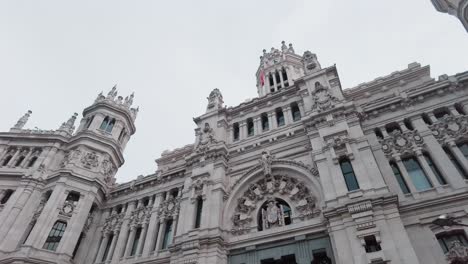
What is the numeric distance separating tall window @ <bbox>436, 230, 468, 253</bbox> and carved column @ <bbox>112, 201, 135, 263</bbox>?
24225 mm

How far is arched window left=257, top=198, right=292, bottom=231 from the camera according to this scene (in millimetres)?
20656

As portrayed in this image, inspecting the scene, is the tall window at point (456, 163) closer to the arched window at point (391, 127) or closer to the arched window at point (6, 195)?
the arched window at point (391, 127)

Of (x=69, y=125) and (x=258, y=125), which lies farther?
(x=69, y=125)

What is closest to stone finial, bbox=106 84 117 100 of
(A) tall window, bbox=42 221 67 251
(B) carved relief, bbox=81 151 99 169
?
(B) carved relief, bbox=81 151 99 169

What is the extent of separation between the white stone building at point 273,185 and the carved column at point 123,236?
0.13 m

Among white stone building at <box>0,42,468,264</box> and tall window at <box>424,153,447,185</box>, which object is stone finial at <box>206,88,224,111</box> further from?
tall window at <box>424,153,447,185</box>

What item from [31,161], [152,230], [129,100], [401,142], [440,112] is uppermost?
[129,100]

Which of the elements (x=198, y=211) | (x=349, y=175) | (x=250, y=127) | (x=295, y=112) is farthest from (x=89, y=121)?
(x=349, y=175)

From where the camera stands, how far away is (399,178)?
19391 millimetres

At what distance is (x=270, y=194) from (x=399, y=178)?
29.7 ft

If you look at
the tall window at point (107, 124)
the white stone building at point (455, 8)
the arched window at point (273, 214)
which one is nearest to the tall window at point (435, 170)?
the white stone building at point (455, 8)

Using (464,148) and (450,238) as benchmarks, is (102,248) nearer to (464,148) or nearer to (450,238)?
(450,238)

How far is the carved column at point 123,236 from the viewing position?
84.6 ft

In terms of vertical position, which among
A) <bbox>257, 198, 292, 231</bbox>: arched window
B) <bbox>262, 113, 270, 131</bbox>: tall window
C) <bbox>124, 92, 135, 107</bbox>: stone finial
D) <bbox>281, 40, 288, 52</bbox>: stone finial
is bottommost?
<bbox>257, 198, 292, 231</bbox>: arched window
